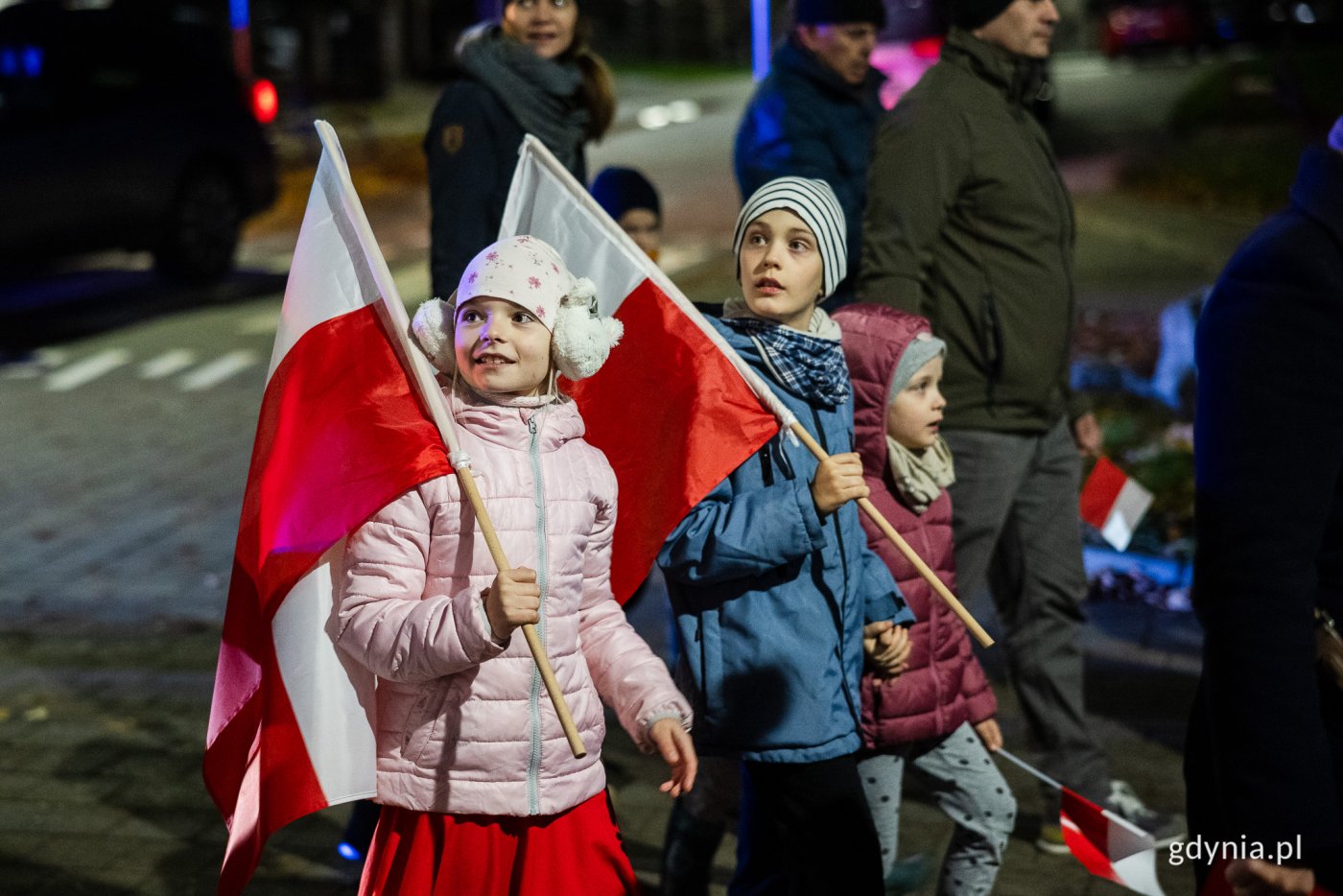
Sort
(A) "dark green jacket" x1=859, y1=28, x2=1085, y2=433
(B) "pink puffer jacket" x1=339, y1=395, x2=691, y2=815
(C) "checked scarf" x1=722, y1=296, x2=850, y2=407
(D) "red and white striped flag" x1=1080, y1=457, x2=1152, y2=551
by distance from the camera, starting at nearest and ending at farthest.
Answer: (B) "pink puffer jacket" x1=339, y1=395, x2=691, y2=815 → (C) "checked scarf" x1=722, y1=296, x2=850, y2=407 → (A) "dark green jacket" x1=859, y1=28, x2=1085, y2=433 → (D) "red and white striped flag" x1=1080, y1=457, x2=1152, y2=551

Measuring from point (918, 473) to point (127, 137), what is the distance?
11.5 metres

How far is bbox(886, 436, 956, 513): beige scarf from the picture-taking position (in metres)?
4.25

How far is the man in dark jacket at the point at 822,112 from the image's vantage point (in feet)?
18.9

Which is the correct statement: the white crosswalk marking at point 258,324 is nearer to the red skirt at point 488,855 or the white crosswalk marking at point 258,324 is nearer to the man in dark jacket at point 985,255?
the man in dark jacket at point 985,255

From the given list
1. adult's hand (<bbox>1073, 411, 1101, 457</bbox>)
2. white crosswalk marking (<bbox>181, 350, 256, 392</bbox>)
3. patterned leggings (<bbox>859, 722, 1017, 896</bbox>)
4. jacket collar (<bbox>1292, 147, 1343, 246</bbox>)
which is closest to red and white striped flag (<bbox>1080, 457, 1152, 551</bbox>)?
adult's hand (<bbox>1073, 411, 1101, 457</bbox>)

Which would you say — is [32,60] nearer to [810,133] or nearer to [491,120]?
[491,120]

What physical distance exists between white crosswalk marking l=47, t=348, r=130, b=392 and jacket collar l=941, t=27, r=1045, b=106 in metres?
8.29

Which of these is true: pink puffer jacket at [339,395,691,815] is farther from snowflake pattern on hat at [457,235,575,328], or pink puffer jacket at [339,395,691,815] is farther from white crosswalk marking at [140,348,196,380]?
white crosswalk marking at [140,348,196,380]

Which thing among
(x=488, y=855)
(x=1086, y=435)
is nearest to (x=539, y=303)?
Answer: (x=488, y=855)

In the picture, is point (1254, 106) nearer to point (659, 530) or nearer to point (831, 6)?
point (831, 6)

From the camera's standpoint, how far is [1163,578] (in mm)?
7629

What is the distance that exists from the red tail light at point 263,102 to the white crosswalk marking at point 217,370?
12.2ft

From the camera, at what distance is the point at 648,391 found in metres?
3.99

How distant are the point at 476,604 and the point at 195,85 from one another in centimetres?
1302
